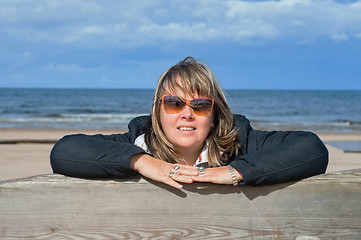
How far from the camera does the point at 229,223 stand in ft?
4.89

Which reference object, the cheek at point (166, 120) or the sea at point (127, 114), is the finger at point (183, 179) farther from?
the sea at point (127, 114)

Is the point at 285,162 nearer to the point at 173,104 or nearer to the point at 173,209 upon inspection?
the point at 173,209

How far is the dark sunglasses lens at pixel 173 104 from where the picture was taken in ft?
6.96

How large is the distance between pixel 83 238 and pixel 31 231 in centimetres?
20

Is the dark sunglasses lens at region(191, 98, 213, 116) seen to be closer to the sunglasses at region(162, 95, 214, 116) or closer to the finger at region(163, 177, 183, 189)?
the sunglasses at region(162, 95, 214, 116)

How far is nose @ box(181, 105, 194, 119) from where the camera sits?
2.10 metres

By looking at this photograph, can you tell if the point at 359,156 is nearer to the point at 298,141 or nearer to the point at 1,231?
the point at 298,141

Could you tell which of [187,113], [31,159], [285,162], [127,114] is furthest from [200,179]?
[127,114]

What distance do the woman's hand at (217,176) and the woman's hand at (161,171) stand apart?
3 cm

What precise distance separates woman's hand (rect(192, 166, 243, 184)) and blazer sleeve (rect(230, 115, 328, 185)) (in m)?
0.05

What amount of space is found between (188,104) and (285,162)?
26.9 inches

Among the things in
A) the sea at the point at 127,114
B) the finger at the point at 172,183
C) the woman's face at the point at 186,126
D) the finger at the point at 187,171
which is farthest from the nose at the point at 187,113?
the finger at the point at 172,183

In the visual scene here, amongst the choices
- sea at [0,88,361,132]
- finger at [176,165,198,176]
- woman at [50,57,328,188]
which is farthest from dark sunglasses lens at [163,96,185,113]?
finger at [176,165,198,176]

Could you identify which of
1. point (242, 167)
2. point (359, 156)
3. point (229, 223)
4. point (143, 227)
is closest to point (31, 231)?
point (143, 227)
